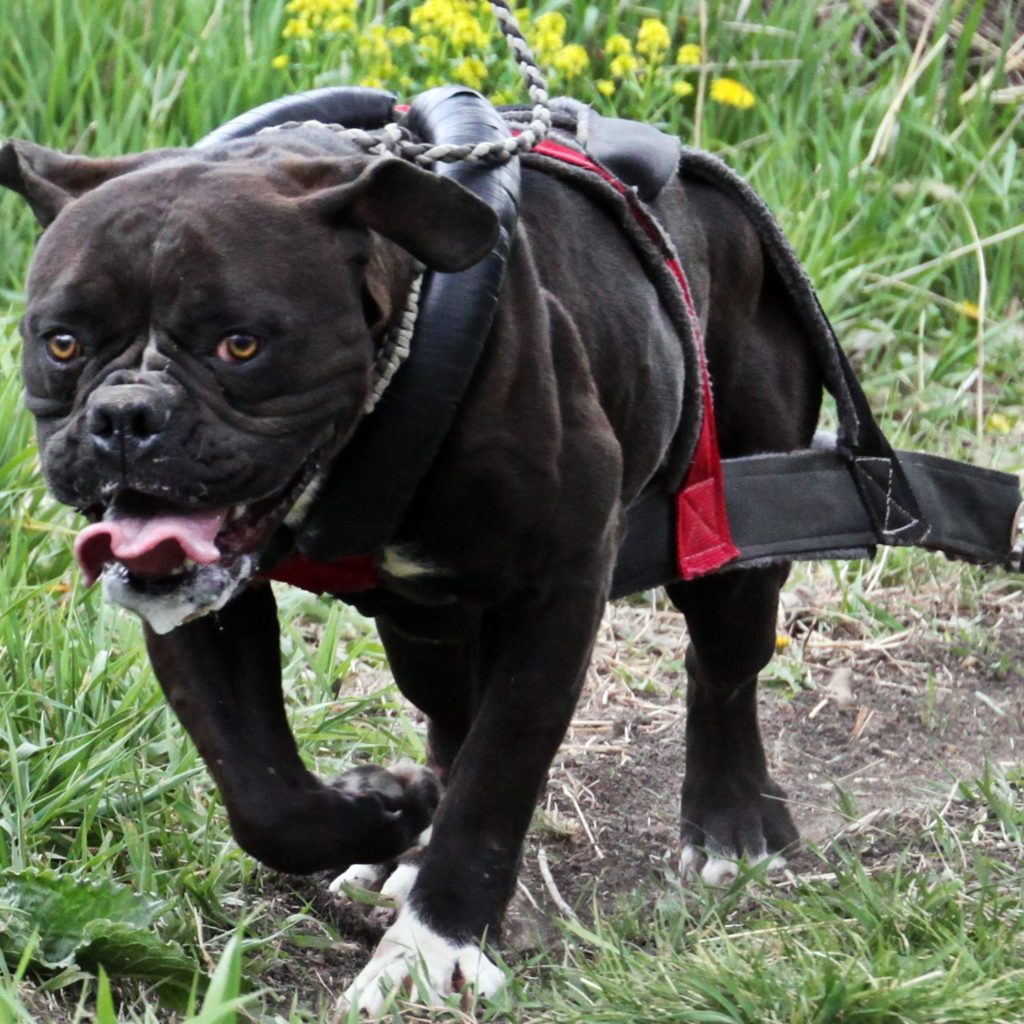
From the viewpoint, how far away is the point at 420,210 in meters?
2.30

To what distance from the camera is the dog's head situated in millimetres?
2213

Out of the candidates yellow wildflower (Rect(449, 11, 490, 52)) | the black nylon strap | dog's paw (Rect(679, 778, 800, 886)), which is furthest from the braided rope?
yellow wildflower (Rect(449, 11, 490, 52))

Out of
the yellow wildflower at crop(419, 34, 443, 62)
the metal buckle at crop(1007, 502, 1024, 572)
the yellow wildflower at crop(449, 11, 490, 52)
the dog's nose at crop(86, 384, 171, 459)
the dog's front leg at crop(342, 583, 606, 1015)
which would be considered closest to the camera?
the dog's nose at crop(86, 384, 171, 459)

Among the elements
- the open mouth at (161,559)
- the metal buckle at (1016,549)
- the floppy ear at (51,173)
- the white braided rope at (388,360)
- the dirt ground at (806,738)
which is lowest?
the dirt ground at (806,738)

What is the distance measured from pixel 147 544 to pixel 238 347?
0.24 metres

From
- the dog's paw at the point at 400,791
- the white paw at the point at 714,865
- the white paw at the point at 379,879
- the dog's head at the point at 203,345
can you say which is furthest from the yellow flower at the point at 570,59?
the dog's head at the point at 203,345

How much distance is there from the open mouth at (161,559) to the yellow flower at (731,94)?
3623 millimetres

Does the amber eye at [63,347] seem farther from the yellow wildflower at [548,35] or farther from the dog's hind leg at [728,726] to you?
the yellow wildflower at [548,35]

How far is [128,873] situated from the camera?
111 inches

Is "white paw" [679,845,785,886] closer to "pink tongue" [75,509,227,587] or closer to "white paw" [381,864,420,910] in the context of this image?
"white paw" [381,864,420,910]

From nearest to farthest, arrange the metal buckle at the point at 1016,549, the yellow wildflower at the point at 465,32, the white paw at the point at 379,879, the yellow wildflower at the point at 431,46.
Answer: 1. the white paw at the point at 379,879
2. the metal buckle at the point at 1016,549
3. the yellow wildflower at the point at 465,32
4. the yellow wildflower at the point at 431,46

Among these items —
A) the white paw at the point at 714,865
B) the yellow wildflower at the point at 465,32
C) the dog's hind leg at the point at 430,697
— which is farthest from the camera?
the yellow wildflower at the point at 465,32

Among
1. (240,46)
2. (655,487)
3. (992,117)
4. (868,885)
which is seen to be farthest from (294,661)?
(992,117)

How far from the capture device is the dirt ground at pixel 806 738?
10.5ft
